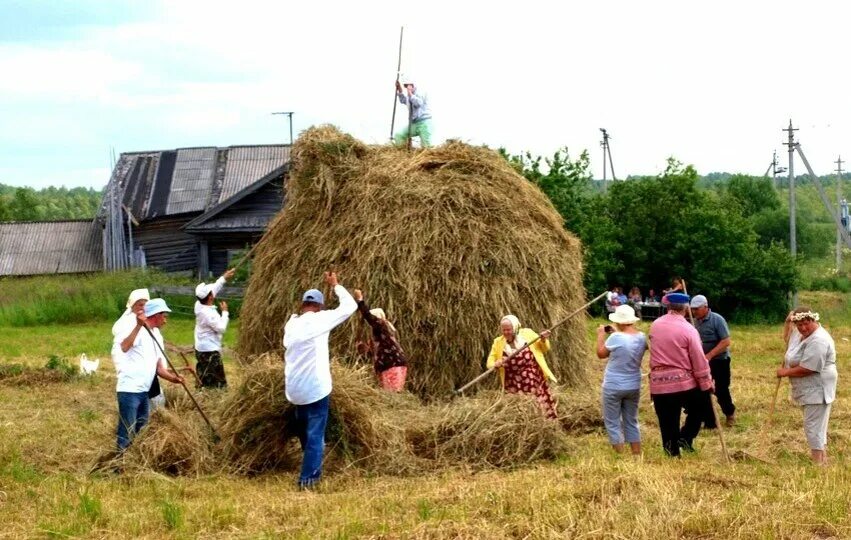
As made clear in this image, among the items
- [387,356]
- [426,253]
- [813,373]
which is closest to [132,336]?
[387,356]

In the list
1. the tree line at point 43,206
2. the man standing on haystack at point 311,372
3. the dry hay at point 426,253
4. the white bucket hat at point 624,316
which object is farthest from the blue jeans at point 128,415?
the tree line at point 43,206

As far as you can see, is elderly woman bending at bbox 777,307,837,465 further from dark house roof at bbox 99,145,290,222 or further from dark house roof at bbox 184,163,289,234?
dark house roof at bbox 99,145,290,222

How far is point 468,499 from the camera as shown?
7.82 m

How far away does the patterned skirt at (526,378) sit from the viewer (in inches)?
460

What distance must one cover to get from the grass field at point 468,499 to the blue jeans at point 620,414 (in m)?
0.27

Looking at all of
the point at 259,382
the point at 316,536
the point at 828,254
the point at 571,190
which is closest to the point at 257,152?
the point at 571,190

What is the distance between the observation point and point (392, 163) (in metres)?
15.2

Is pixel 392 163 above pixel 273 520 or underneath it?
above

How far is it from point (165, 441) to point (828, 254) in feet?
234

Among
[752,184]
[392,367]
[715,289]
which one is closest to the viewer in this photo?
[392,367]

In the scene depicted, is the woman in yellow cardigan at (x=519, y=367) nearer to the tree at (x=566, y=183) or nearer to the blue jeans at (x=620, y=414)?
the blue jeans at (x=620, y=414)

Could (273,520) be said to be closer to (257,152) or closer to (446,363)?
(446,363)

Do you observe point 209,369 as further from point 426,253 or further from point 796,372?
point 796,372

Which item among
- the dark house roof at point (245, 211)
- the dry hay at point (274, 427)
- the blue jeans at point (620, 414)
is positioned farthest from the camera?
the dark house roof at point (245, 211)
